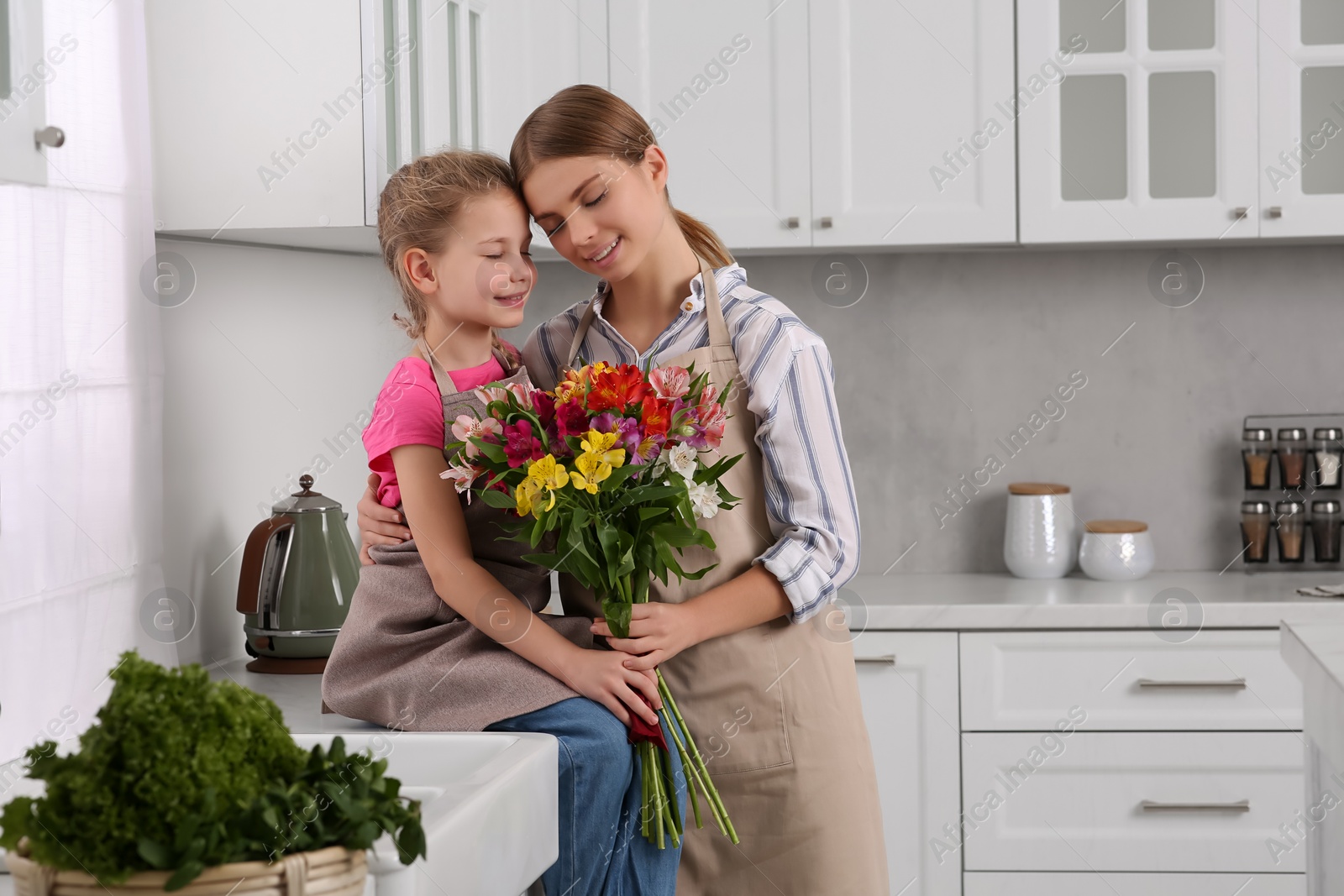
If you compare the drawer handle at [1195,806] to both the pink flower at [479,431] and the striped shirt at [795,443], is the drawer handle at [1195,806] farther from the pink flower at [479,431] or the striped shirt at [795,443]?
the pink flower at [479,431]

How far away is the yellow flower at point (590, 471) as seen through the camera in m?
1.05

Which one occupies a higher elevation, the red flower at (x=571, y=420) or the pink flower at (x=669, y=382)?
the pink flower at (x=669, y=382)

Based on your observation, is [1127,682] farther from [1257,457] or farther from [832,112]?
[832,112]

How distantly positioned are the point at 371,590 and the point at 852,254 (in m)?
1.70

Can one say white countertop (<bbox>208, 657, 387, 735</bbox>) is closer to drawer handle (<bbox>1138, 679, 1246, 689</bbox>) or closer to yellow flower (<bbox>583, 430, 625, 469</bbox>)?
yellow flower (<bbox>583, 430, 625, 469</bbox>)

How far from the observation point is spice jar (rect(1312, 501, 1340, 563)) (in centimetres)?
253

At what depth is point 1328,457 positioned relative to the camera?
253 cm

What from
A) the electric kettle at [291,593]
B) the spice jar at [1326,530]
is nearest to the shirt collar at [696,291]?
the electric kettle at [291,593]

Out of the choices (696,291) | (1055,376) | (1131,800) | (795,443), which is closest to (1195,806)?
(1131,800)

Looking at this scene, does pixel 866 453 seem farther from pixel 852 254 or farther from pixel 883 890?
pixel 883 890

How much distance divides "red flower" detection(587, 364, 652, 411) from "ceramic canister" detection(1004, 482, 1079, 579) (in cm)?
164

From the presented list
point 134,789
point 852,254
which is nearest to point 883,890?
point 134,789

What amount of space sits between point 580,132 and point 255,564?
91cm

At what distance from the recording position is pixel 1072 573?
2.57 m
